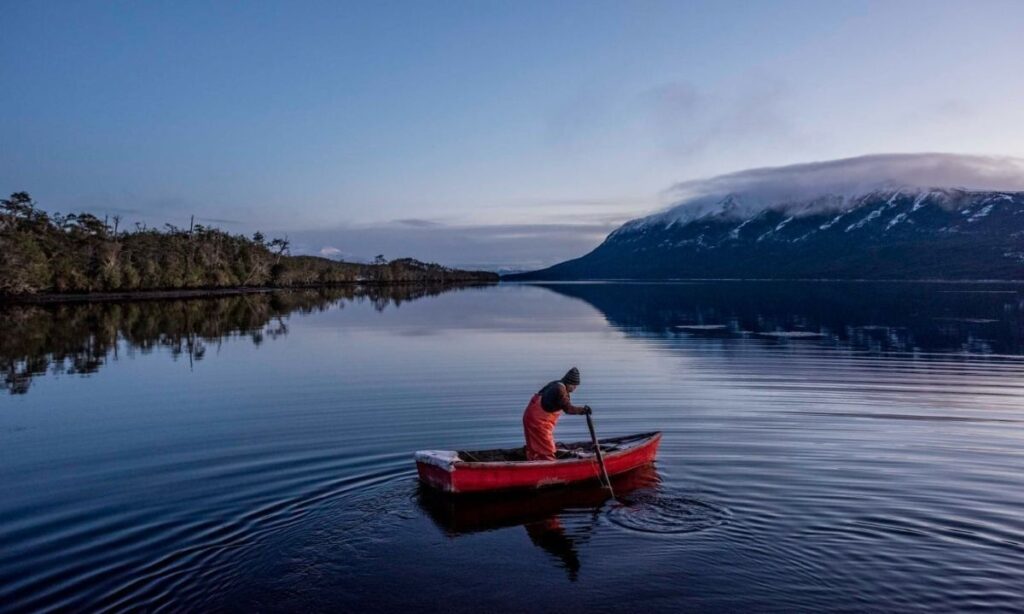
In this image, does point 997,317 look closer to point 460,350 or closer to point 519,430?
point 460,350

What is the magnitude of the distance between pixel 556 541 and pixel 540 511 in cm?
176

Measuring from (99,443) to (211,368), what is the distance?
1585 centimetres

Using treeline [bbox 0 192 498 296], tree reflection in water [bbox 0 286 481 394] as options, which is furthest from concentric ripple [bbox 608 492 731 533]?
treeline [bbox 0 192 498 296]

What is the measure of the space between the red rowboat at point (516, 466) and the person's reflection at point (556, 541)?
52.2 inches

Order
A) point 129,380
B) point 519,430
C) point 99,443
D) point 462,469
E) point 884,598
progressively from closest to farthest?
1. point 884,598
2. point 462,469
3. point 99,443
4. point 519,430
5. point 129,380

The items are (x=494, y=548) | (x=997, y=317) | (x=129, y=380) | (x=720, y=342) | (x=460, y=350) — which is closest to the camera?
(x=494, y=548)

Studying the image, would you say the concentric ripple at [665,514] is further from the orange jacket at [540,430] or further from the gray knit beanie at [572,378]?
the gray knit beanie at [572,378]

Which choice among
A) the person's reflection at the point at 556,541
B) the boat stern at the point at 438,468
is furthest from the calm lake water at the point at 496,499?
the boat stern at the point at 438,468

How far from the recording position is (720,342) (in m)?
48.3

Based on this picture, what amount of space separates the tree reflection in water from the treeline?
1291 centimetres

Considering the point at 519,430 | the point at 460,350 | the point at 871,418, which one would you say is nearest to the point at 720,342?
the point at 460,350

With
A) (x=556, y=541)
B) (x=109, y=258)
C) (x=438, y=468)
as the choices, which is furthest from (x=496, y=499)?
(x=109, y=258)

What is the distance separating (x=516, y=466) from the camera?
597 inches

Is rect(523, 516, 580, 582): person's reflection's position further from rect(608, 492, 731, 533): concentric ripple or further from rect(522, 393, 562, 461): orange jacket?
rect(522, 393, 562, 461): orange jacket
